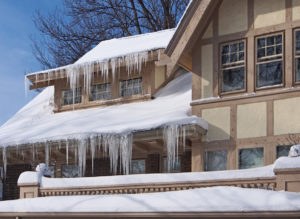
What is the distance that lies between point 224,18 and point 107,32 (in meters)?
16.7

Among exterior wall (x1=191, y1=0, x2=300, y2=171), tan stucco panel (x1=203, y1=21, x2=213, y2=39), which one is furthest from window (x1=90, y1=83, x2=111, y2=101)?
tan stucco panel (x1=203, y1=21, x2=213, y2=39)

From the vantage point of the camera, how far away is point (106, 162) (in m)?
17.7

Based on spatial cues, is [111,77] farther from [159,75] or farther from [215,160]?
[215,160]

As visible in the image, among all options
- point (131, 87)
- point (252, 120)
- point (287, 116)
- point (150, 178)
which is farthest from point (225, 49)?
point (150, 178)

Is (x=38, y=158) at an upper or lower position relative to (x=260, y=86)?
lower

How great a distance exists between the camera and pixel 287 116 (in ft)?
43.3

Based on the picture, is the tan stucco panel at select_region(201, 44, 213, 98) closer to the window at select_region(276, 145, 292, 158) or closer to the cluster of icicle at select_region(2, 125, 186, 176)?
the cluster of icicle at select_region(2, 125, 186, 176)

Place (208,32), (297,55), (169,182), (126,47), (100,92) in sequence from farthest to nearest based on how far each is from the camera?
1. (126,47)
2. (100,92)
3. (208,32)
4. (297,55)
5. (169,182)

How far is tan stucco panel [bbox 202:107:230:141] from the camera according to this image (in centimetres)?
1399

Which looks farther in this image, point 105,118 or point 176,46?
point 105,118

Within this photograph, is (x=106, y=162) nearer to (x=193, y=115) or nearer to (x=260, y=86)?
(x=193, y=115)

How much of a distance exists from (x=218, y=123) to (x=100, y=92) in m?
5.68

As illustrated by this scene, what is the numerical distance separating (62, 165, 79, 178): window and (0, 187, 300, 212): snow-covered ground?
650cm

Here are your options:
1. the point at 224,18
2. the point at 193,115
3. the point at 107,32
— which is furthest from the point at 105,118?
the point at 107,32
